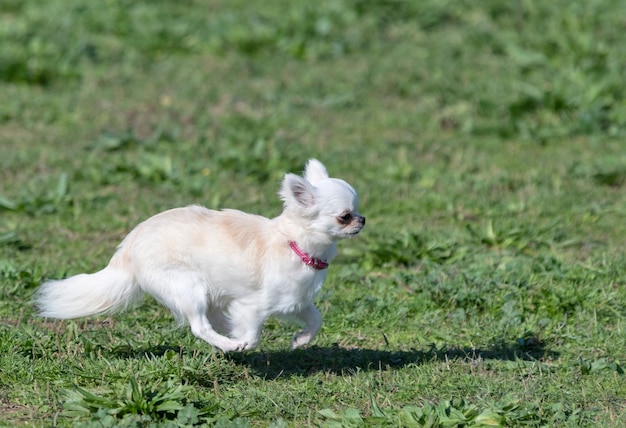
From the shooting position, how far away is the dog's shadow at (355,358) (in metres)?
6.44

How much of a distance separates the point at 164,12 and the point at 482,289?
8227 mm

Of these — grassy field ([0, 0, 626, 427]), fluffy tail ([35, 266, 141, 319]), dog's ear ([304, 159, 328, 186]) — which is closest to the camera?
grassy field ([0, 0, 626, 427])

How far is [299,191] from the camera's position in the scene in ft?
19.9

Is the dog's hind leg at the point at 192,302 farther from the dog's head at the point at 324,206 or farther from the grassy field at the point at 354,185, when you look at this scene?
the dog's head at the point at 324,206

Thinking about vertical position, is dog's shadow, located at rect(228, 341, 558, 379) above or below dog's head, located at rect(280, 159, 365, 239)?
below

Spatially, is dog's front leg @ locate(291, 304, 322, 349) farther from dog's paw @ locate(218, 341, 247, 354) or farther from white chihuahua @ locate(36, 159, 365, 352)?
dog's paw @ locate(218, 341, 247, 354)

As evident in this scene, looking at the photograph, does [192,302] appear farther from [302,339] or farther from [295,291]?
[302,339]

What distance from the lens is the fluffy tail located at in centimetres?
627

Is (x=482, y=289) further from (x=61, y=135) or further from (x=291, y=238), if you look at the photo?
(x=61, y=135)

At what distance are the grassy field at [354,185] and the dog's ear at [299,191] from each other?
1.01 metres

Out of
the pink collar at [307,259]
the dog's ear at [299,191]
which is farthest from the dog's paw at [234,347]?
the dog's ear at [299,191]

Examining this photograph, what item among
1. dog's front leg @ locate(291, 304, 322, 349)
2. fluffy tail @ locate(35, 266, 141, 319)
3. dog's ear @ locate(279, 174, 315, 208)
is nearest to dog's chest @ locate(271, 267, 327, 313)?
dog's front leg @ locate(291, 304, 322, 349)

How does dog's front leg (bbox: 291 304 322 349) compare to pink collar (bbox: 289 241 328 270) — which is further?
dog's front leg (bbox: 291 304 322 349)

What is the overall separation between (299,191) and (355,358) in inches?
47.0
